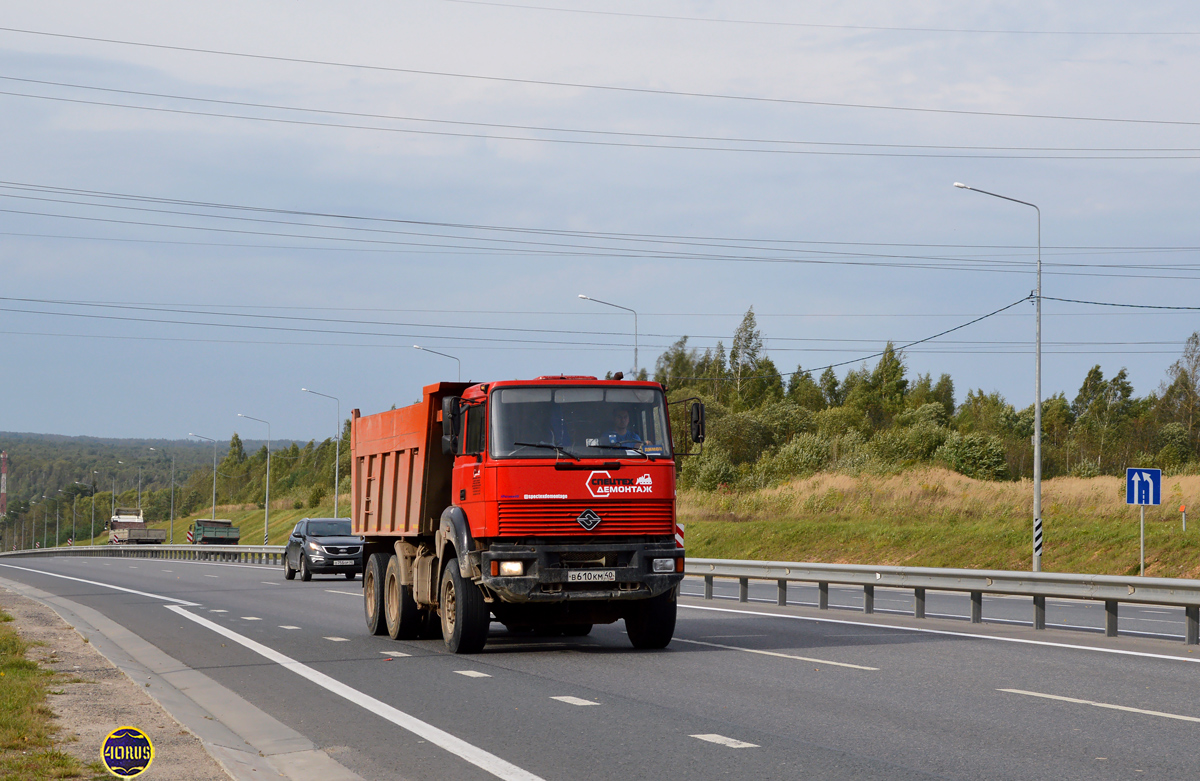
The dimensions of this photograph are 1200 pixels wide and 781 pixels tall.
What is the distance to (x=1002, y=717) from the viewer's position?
9.15 metres

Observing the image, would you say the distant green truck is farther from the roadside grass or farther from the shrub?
the roadside grass

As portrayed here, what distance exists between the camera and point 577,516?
13180 mm

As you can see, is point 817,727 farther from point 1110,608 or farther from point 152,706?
point 1110,608

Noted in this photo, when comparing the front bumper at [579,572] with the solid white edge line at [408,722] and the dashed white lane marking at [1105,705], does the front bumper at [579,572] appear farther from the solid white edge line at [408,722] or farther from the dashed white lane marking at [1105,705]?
the dashed white lane marking at [1105,705]

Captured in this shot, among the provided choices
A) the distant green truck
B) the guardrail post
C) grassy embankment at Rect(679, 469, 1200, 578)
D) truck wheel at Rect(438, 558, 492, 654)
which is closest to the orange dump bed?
truck wheel at Rect(438, 558, 492, 654)

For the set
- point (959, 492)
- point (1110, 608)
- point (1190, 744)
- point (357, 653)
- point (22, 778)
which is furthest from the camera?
point (959, 492)

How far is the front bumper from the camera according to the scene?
13.0m

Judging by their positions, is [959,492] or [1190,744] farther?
[959,492]

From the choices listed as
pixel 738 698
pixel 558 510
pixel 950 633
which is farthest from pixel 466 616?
pixel 950 633

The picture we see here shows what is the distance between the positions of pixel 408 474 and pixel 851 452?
2102 inches

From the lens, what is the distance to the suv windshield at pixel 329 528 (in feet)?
111

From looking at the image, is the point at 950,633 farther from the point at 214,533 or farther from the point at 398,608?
the point at 214,533

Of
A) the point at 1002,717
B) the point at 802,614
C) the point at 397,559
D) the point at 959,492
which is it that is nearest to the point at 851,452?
the point at 959,492

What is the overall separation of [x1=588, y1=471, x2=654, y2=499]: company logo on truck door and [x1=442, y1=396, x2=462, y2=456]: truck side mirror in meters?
1.77
